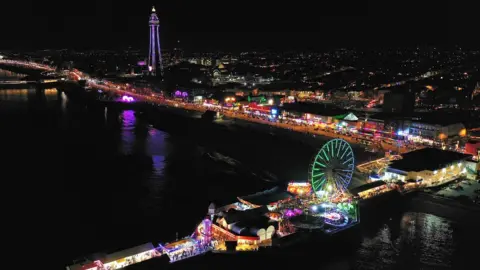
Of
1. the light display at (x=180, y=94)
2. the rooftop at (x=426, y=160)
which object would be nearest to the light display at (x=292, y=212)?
the rooftop at (x=426, y=160)

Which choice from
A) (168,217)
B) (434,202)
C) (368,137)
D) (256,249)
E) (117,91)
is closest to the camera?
(256,249)

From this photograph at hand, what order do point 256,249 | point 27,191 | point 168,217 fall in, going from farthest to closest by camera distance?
point 27,191 < point 168,217 < point 256,249

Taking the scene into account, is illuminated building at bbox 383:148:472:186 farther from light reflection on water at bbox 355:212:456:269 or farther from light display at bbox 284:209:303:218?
light display at bbox 284:209:303:218

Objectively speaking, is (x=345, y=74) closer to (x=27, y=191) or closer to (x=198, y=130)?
(x=198, y=130)

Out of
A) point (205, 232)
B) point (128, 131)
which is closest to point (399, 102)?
point (128, 131)

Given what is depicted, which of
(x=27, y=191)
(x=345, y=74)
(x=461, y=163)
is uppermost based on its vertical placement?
(x=345, y=74)

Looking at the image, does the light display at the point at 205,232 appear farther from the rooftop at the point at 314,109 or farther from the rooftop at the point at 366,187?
the rooftop at the point at 314,109

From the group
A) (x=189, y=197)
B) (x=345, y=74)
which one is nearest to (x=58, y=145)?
(x=189, y=197)
